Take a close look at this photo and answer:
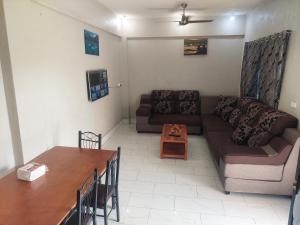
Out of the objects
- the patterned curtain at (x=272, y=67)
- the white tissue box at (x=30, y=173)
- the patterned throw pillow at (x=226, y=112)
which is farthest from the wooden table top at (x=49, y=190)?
the patterned throw pillow at (x=226, y=112)

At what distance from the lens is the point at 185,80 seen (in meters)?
5.68

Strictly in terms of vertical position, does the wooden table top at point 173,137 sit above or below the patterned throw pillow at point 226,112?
below

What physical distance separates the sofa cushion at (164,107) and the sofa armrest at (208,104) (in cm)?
72

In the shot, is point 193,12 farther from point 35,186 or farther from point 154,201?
point 35,186

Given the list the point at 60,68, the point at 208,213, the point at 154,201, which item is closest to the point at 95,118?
the point at 60,68

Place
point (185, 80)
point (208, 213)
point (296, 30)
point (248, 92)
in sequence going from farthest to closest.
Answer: point (185, 80)
point (248, 92)
point (296, 30)
point (208, 213)

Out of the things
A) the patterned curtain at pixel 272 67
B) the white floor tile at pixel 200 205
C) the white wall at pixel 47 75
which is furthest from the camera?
the patterned curtain at pixel 272 67

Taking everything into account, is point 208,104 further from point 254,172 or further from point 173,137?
point 254,172

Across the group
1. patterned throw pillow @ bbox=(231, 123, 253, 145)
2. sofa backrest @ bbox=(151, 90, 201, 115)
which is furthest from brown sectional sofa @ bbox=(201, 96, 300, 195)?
sofa backrest @ bbox=(151, 90, 201, 115)

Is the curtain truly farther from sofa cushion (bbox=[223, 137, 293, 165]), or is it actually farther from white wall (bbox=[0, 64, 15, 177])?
white wall (bbox=[0, 64, 15, 177])

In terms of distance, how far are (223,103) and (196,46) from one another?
5.16ft

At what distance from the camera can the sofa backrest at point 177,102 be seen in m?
5.39

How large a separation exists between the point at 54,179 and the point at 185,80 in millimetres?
4461

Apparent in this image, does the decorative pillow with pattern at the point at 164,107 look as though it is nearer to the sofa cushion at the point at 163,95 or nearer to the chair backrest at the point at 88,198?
the sofa cushion at the point at 163,95
